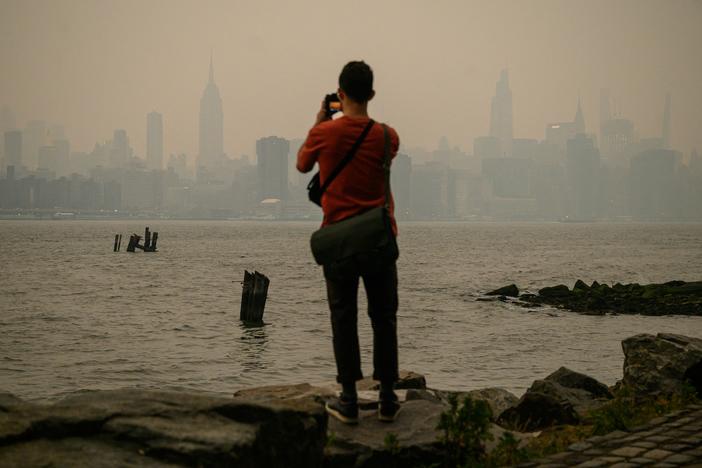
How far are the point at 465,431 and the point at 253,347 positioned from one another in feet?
58.7

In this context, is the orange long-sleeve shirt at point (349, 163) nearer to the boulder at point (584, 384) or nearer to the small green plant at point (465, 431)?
the small green plant at point (465, 431)

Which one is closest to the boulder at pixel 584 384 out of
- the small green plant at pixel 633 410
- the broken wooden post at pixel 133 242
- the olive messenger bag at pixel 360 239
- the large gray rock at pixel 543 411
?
the large gray rock at pixel 543 411

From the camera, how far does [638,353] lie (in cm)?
1009

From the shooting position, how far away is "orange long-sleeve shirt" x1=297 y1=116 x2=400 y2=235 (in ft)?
19.0

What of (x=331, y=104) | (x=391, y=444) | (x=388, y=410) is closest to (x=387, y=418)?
(x=388, y=410)

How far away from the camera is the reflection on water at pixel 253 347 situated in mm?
20172

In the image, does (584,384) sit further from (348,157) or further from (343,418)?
(348,157)

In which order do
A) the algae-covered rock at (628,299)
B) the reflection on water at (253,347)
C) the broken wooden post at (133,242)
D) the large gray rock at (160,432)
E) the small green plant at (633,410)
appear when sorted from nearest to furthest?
1. the large gray rock at (160,432)
2. the small green plant at (633,410)
3. the reflection on water at (253,347)
4. the algae-covered rock at (628,299)
5. the broken wooden post at (133,242)

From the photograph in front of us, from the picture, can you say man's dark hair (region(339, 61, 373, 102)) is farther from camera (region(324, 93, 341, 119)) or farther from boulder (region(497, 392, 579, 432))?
boulder (region(497, 392, 579, 432))

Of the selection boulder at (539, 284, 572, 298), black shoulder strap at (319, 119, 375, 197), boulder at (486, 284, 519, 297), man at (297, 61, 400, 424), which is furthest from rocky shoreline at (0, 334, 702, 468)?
boulder at (486, 284, 519, 297)

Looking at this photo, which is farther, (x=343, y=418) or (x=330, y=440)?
(x=343, y=418)

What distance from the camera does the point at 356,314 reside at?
589cm

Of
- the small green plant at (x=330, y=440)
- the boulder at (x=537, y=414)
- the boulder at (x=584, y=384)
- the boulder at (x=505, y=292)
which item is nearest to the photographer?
the small green plant at (x=330, y=440)

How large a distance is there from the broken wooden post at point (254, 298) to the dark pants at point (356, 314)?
22462 millimetres
